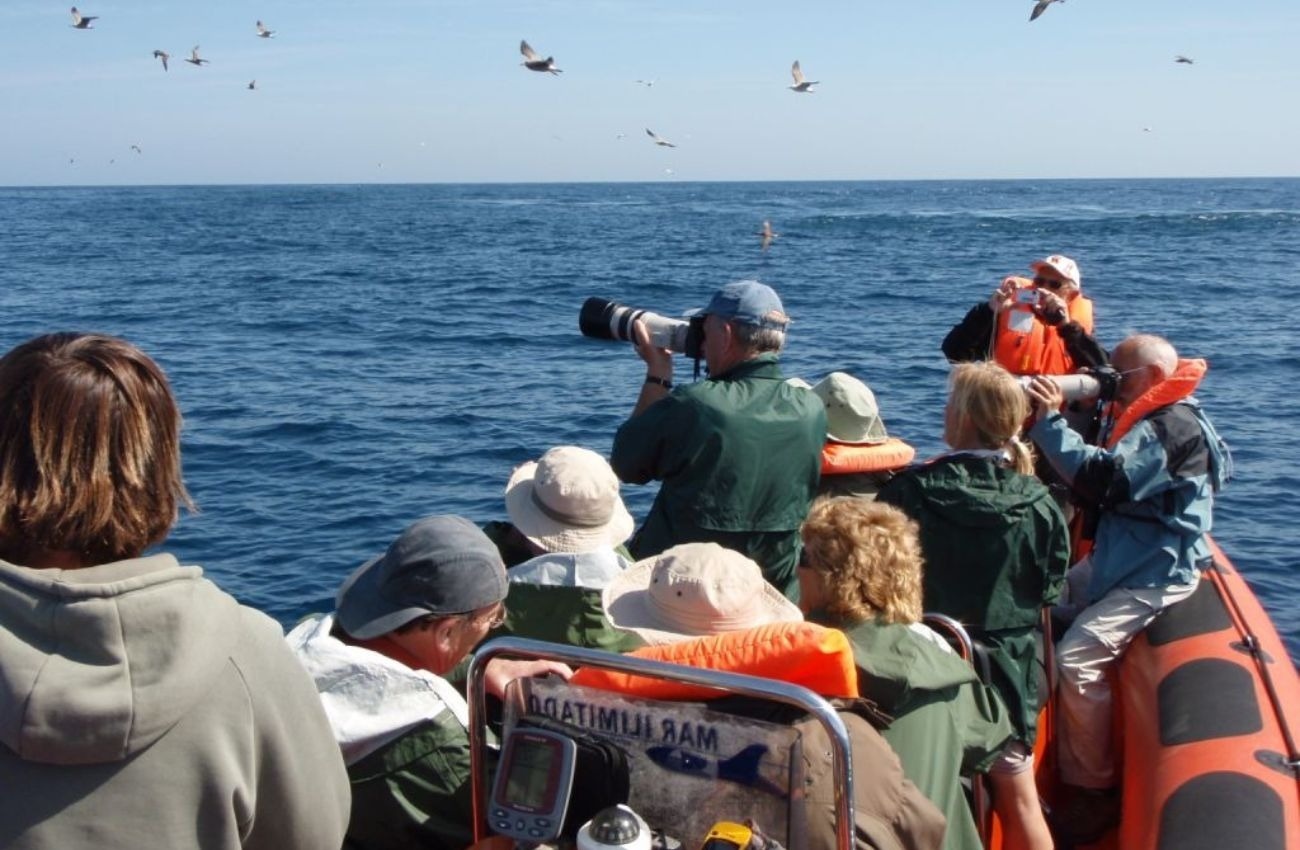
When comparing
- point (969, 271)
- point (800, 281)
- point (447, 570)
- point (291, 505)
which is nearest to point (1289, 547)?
point (291, 505)

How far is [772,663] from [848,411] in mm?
2324

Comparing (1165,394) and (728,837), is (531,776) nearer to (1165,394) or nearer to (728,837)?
(728,837)

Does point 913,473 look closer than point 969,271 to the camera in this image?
Yes

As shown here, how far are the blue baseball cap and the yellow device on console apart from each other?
207cm

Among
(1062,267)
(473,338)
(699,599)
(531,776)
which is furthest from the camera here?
(473,338)

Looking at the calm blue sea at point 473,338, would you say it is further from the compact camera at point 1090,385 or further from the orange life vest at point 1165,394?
the orange life vest at point 1165,394

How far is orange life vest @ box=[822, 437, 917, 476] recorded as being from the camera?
14.9 feet

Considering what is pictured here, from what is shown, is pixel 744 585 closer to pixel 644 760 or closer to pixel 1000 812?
pixel 644 760

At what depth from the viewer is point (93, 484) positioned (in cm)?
175

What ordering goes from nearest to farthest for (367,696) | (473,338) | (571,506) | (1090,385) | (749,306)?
(367,696)
(571,506)
(749,306)
(1090,385)
(473,338)

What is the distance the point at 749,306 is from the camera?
3986mm

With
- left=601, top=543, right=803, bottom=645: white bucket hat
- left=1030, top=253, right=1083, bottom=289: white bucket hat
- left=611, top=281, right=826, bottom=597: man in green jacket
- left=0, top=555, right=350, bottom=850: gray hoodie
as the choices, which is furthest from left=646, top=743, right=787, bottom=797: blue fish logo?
left=1030, top=253, right=1083, bottom=289: white bucket hat

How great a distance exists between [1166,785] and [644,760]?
7.71ft

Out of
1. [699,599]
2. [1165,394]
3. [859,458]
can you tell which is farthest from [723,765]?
[1165,394]
